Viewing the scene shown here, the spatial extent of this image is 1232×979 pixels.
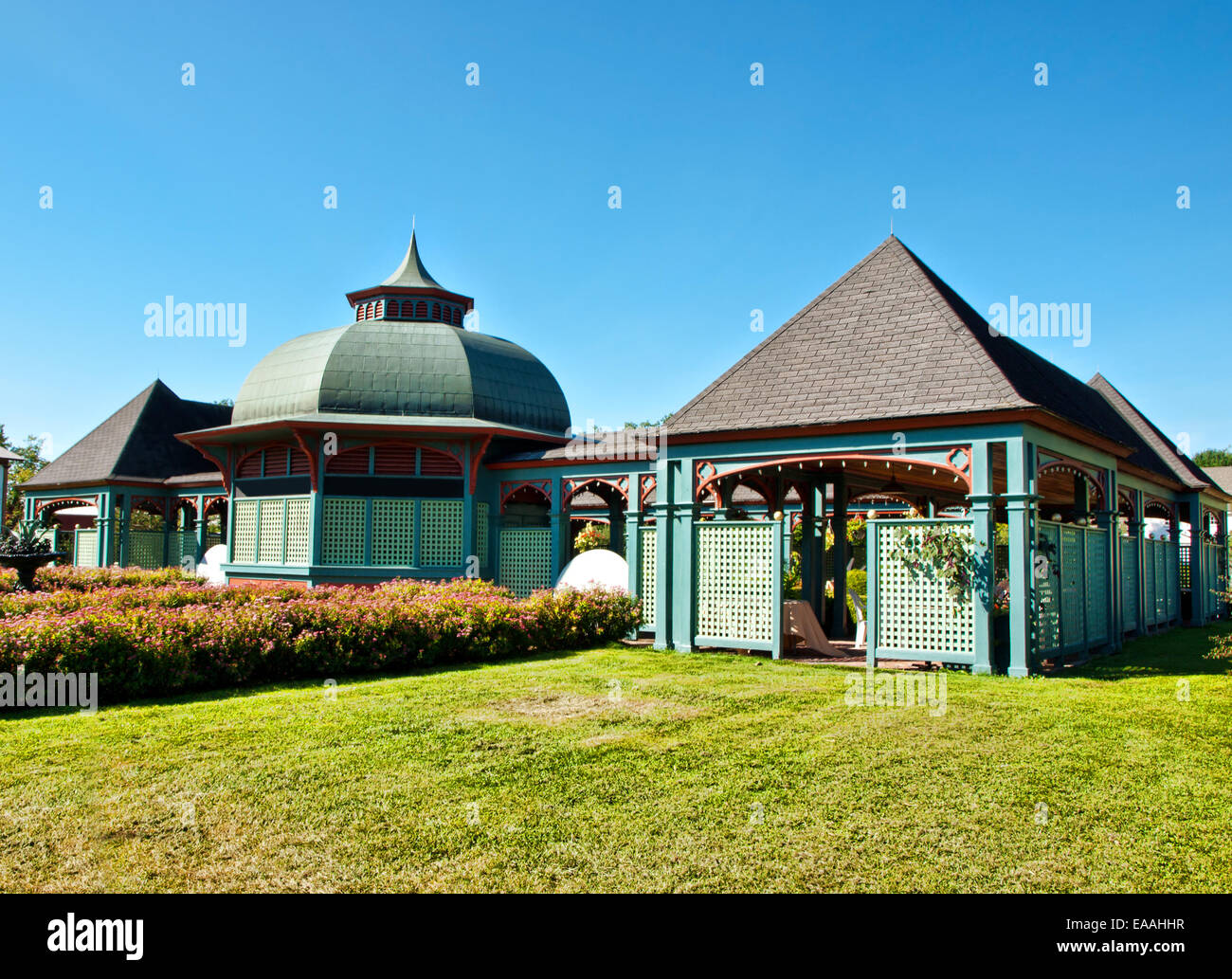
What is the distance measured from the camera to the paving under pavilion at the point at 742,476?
1109 centimetres

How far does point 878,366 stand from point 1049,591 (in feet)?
11.7

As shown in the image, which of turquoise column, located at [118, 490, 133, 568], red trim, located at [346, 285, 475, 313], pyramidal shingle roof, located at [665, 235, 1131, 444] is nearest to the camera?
pyramidal shingle roof, located at [665, 235, 1131, 444]

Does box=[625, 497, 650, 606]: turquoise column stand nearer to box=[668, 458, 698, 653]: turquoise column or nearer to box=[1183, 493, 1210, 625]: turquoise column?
box=[668, 458, 698, 653]: turquoise column

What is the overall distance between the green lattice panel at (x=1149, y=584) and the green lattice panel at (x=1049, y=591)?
6580 mm

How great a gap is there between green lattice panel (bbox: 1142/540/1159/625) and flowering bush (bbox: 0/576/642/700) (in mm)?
9972

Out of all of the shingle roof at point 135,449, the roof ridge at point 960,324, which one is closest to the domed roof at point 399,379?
the shingle roof at point 135,449

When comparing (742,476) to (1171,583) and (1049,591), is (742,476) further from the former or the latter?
(1171,583)

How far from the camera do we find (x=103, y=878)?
14.7ft

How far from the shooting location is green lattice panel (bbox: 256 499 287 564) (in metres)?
20.0

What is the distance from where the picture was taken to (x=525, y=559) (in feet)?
62.1

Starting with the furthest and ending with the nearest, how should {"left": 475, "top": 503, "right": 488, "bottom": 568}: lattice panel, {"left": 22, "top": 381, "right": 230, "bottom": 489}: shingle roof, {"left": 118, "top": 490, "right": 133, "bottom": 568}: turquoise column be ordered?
{"left": 22, "top": 381, "right": 230, "bottom": 489}: shingle roof < {"left": 118, "top": 490, "right": 133, "bottom": 568}: turquoise column < {"left": 475, "top": 503, "right": 488, "bottom": 568}: lattice panel

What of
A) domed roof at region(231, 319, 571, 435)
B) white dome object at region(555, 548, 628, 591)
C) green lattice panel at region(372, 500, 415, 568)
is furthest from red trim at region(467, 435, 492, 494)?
white dome object at region(555, 548, 628, 591)

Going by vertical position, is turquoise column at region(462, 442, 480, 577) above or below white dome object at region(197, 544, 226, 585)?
above
